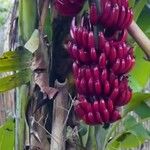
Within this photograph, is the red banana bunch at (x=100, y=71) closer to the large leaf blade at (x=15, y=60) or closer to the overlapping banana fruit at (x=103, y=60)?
the overlapping banana fruit at (x=103, y=60)

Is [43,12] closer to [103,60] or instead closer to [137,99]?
[103,60]

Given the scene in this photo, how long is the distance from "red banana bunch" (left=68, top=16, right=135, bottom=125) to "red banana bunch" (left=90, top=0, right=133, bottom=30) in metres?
0.02

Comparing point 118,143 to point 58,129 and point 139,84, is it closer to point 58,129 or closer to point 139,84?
point 139,84

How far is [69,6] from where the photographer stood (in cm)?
84

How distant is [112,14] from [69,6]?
0.11 m

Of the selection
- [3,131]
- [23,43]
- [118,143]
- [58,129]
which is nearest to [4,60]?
[23,43]

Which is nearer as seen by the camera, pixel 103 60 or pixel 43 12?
pixel 103 60

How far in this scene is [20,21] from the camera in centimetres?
95

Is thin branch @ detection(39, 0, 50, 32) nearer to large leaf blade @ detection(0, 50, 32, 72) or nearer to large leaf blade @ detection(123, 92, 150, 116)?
large leaf blade @ detection(0, 50, 32, 72)

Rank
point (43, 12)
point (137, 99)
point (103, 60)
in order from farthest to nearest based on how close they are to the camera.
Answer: point (137, 99) < point (43, 12) < point (103, 60)

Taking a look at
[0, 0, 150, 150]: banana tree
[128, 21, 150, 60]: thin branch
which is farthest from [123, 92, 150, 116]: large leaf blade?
[128, 21, 150, 60]: thin branch

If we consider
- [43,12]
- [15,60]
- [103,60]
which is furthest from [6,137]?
[103,60]

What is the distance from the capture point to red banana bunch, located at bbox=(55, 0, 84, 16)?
0.83m

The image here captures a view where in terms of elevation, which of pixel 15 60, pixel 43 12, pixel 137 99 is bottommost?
pixel 137 99
